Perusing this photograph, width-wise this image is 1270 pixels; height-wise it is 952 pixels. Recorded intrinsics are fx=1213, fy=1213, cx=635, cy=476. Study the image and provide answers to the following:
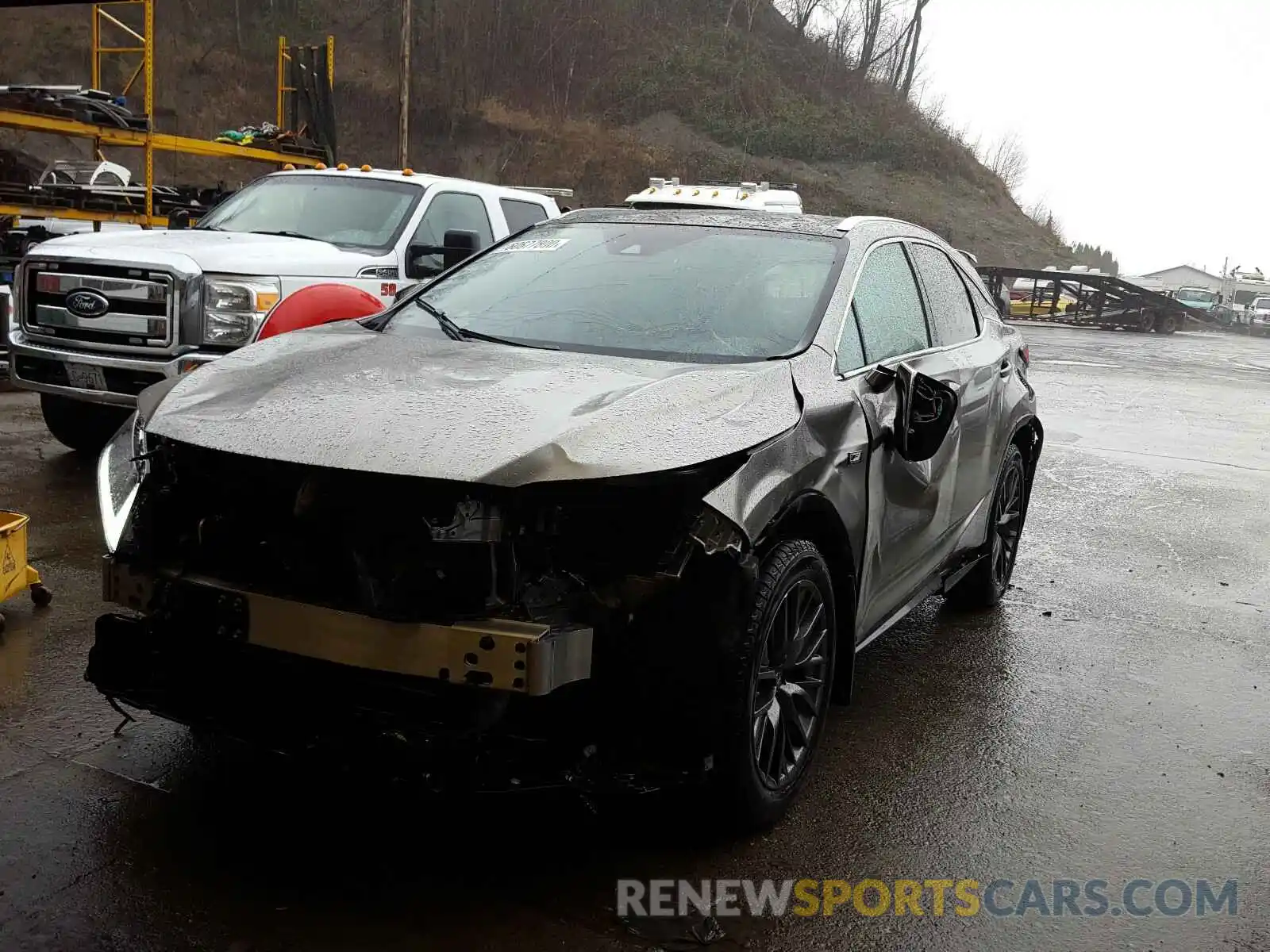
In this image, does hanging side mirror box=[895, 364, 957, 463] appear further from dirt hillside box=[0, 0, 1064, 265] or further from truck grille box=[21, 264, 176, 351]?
dirt hillside box=[0, 0, 1064, 265]

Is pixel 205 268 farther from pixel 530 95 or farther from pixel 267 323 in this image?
pixel 530 95

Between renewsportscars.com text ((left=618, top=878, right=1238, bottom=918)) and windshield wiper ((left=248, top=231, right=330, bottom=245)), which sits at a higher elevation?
windshield wiper ((left=248, top=231, right=330, bottom=245))

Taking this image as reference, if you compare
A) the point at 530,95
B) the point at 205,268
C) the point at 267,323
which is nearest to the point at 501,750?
the point at 267,323

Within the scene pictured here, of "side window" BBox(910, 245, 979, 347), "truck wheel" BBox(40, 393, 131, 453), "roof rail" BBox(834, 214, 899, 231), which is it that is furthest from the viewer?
"truck wheel" BBox(40, 393, 131, 453)

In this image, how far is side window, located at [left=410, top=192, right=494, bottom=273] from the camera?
329 inches

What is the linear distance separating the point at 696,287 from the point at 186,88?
4429cm

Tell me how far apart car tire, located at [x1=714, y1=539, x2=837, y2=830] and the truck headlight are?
464 cm

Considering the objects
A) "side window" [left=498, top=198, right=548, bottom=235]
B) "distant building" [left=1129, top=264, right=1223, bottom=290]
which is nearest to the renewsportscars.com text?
"side window" [left=498, top=198, right=548, bottom=235]

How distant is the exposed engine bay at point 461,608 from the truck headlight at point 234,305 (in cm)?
416

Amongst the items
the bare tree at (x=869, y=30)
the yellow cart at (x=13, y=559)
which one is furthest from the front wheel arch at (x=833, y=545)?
the bare tree at (x=869, y=30)

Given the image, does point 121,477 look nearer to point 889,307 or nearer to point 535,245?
point 535,245

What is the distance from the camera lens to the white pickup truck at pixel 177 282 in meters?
7.05

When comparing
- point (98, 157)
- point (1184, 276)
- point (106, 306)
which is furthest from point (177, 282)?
point (1184, 276)

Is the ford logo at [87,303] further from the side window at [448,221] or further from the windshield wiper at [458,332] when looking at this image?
the windshield wiper at [458,332]
